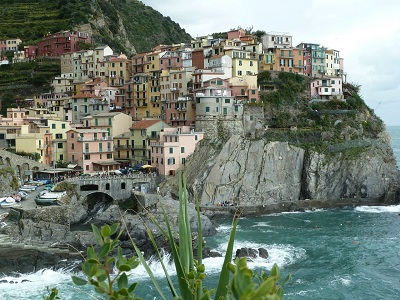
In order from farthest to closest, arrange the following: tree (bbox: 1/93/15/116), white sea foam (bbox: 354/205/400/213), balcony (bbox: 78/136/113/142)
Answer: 1. tree (bbox: 1/93/15/116)
2. balcony (bbox: 78/136/113/142)
3. white sea foam (bbox: 354/205/400/213)

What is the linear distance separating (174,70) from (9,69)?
117ft

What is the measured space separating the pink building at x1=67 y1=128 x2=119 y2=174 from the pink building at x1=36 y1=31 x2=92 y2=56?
3586cm

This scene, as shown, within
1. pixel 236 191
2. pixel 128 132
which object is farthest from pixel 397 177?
pixel 128 132

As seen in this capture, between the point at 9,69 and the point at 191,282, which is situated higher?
the point at 9,69

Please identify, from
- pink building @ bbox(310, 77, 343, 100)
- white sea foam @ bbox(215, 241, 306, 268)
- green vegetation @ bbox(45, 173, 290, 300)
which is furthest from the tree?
green vegetation @ bbox(45, 173, 290, 300)

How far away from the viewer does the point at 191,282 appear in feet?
14.0

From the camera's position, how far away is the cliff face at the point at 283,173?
56.6m

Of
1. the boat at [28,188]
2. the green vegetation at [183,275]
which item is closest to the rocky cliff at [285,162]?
the boat at [28,188]

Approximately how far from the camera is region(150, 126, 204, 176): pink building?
5744 cm

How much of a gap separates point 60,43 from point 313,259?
67590 mm

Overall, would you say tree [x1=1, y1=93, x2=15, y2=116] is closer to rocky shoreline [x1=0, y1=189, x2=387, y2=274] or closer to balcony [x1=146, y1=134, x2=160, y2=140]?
balcony [x1=146, y1=134, x2=160, y2=140]

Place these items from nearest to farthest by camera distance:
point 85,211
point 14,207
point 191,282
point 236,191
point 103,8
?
point 191,282
point 14,207
point 85,211
point 236,191
point 103,8

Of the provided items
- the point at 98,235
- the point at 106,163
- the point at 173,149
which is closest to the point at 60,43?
the point at 106,163

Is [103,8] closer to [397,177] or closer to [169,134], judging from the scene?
[169,134]
